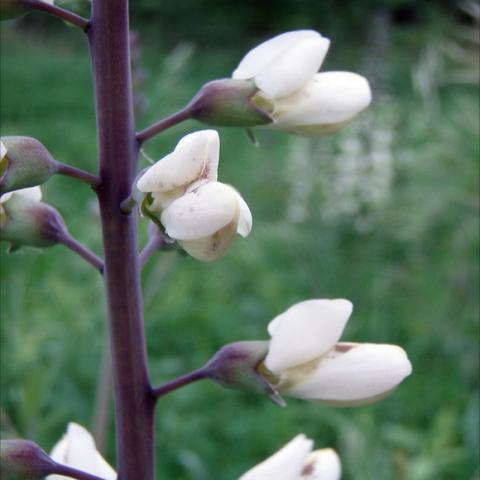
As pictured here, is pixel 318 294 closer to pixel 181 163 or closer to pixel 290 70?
pixel 290 70

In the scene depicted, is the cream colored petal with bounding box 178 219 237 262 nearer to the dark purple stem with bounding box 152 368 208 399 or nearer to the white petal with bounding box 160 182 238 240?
the white petal with bounding box 160 182 238 240

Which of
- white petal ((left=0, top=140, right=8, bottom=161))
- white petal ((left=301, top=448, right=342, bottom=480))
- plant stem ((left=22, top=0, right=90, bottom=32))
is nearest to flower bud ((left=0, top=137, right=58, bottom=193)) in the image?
white petal ((left=0, top=140, right=8, bottom=161))

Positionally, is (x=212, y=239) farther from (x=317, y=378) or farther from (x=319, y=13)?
(x=319, y=13)

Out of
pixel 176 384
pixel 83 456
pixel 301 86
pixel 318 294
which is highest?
pixel 301 86

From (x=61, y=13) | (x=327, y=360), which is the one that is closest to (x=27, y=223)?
(x=61, y=13)

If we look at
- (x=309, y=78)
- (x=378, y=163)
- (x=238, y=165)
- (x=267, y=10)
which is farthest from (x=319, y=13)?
(x=309, y=78)

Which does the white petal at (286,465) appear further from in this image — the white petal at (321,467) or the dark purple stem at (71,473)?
the dark purple stem at (71,473)

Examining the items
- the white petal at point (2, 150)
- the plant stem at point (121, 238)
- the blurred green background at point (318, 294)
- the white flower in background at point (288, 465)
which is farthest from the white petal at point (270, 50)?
the blurred green background at point (318, 294)

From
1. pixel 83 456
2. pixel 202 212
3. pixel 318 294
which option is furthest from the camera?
pixel 318 294
